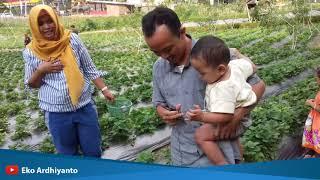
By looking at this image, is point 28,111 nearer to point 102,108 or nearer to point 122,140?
point 102,108

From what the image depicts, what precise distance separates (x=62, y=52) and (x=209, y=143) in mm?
1509

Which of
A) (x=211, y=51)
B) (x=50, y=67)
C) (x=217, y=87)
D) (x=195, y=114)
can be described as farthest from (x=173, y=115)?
(x=50, y=67)

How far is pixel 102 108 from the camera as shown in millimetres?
6590

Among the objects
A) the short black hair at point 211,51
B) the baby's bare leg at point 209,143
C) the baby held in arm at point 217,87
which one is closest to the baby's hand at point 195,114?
the baby held in arm at point 217,87

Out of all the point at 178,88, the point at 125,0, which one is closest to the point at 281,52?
the point at 125,0

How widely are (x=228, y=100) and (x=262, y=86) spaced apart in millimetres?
248

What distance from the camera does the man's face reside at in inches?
76.0

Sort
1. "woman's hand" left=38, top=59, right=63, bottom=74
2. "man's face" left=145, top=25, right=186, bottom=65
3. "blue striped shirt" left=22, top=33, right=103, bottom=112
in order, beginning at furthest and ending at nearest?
"blue striped shirt" left=22, top=33, right=103, bottom=112 → "woman's hand" left=38, top=59, right=63, bottom=74 → "man's face" left=145, top=25, right=186, bottom=65

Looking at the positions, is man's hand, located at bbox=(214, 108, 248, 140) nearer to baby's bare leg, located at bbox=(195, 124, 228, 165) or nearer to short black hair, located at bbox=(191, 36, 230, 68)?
baby's bare leg, located at bbox=(195, 124, 228, 165)

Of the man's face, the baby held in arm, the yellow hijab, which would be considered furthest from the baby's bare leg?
the yellow hijab

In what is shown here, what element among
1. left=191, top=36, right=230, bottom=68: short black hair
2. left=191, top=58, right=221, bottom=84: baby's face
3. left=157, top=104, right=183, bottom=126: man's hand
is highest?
left=191, top=36, right=230, bottom=68: short black hair

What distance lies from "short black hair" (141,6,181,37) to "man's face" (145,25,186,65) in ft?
0.06

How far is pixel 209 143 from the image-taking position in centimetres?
205

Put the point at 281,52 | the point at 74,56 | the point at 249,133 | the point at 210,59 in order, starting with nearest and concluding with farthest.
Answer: the point at 210,59 → the point at 74,56 → the point at 249,133 → the point at 281,52
